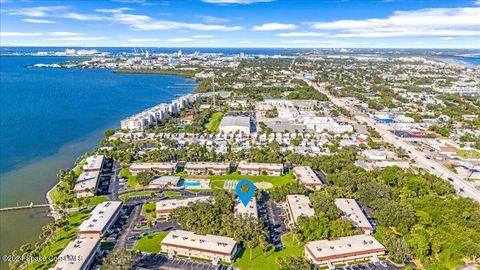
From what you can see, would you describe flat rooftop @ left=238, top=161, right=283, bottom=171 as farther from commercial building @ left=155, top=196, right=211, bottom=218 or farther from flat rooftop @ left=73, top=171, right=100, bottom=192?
flat rooftop @ left=73, top=171, right=100, bottom=192

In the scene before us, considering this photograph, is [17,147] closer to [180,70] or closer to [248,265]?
[248,265]

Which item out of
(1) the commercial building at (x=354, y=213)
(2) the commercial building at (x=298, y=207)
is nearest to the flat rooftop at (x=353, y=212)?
(1) the commercial building at (x=354, y=213)

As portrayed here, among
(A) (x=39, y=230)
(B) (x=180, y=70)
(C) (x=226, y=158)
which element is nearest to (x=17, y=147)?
(A) (x=39, y=230)

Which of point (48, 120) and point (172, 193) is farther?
point (48, 120)

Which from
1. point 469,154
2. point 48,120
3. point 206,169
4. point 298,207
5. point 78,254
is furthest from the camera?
point 48,120

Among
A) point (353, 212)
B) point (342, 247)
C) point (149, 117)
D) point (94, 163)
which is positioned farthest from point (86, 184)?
point (149, 117)

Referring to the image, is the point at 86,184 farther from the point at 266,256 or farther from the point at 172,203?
the point at 266,256
